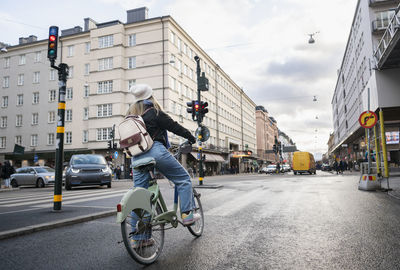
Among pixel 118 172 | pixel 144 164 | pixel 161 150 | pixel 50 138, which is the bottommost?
pixel 118 172

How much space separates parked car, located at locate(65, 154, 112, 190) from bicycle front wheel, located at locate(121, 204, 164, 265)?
12.4 metres

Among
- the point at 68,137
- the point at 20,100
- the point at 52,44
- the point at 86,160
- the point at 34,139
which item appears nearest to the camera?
the point at 52,44

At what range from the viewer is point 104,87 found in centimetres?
4209

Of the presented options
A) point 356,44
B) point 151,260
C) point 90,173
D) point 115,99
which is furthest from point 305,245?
point 356,44

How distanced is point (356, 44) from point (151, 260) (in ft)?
152

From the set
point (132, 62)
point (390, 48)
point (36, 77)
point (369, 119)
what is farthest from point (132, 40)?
point (369, 119)

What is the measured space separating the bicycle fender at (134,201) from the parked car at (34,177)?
60.8ft

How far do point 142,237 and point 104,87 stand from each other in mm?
41035

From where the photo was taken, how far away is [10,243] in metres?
4.39

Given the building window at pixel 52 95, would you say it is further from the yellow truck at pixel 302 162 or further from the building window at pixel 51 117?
the yellow truck at pixel 302 162

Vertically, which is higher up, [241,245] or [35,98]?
[35,98]

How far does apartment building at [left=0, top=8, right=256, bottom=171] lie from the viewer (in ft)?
134

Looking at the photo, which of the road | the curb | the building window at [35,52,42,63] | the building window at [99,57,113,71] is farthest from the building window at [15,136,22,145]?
the road

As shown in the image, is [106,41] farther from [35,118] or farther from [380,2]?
[380,2]
